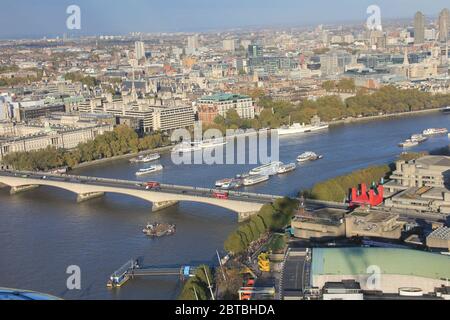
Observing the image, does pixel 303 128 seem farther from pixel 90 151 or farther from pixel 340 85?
pixel 340 85

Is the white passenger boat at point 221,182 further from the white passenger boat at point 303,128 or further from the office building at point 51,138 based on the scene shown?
the white passenger boat at point 303,128

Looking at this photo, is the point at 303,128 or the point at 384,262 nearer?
the point at 384,262

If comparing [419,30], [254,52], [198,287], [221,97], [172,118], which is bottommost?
[198,287]

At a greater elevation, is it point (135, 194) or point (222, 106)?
point (222, 106)

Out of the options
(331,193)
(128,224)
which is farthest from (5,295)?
(331,193)

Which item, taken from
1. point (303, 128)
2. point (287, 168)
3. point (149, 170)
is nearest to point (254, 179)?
point (287, 168)

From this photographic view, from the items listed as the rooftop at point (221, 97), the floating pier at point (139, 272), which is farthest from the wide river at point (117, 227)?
the rooftop at point (221, 97)

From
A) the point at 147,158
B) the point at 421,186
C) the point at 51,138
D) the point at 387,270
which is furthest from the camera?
the point at 51,138

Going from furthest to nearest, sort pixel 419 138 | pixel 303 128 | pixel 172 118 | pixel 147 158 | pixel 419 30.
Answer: pixel 419 30 < pixel 172 118 < pixel 303 128 < pixel 419 138 < pixel 147 158
